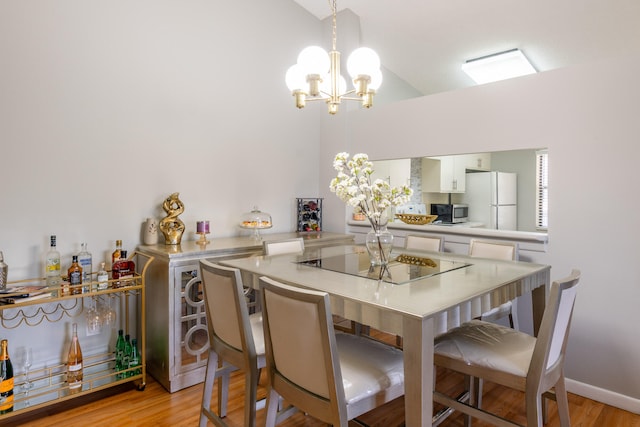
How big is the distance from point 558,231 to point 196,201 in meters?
2.67

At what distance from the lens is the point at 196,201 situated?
123 inches

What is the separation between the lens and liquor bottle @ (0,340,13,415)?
2.05 meters

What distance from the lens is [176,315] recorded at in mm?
2447

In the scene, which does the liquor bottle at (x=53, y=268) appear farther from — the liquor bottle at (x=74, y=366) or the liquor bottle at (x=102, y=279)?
the liquor bottle at (x=74, y=366)

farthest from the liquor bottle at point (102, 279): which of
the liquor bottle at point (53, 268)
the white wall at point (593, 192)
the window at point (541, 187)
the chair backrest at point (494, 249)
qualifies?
the window at point (541, 187)

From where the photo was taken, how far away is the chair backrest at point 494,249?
96.3 inches

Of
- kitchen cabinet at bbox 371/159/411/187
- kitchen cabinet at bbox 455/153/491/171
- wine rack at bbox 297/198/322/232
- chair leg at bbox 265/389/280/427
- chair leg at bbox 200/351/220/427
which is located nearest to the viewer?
chair leg at bbox 265/389/280/427

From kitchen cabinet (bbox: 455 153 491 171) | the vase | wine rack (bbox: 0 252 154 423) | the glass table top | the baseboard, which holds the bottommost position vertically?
the baseboard

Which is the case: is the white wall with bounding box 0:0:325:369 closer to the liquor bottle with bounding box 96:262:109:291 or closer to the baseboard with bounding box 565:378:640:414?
the liquor bottle with bounding box 96:262:109:291

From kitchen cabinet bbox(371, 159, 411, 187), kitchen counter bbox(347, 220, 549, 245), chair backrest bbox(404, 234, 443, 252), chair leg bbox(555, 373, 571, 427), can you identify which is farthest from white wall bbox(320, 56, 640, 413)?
kitchen cabinet bbox(371, 159, 411, 187)

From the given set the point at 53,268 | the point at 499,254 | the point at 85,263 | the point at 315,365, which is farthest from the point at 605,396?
the point at 53,268

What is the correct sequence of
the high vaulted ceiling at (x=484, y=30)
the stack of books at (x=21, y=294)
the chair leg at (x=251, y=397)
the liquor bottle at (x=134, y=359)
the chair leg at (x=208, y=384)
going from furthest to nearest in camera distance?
the high vaulted ceiling at (x=484, y=30) < the liquor bottle at (x=134, y=359) < the stack of books at (x=21, y=294) < the chair leg at (x=208, y=384) < the chair leg at (x=251, y=397)

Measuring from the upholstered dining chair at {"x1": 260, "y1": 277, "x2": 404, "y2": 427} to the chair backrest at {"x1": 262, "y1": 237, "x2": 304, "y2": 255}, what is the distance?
1131mm

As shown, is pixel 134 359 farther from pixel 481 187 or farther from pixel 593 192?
pixel 481 187
